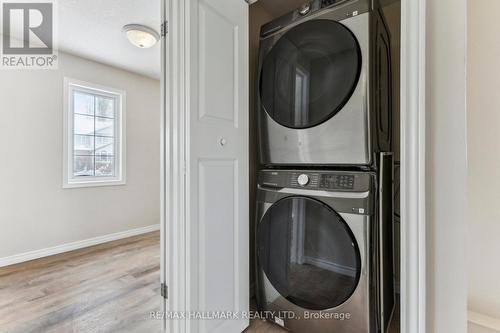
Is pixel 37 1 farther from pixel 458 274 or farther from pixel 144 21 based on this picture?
pixel 458 274

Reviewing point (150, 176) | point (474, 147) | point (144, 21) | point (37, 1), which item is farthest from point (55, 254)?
point (474, 147)

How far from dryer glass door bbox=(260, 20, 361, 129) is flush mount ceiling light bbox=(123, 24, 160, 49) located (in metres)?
1.47

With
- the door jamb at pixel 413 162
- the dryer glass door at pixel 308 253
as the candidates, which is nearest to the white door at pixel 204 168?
the dryer glass door at pixel 308 253

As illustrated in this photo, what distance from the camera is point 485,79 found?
842 millimetres

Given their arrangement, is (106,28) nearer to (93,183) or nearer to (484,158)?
(93,183)

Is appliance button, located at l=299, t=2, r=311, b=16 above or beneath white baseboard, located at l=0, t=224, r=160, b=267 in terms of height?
above

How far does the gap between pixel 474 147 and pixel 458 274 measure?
0.51m

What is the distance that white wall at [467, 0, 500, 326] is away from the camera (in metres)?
0.81

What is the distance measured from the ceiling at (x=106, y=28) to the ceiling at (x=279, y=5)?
865 millimetres

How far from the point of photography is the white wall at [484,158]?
81 centimetres

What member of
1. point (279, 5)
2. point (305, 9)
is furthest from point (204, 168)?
point (279, 5)

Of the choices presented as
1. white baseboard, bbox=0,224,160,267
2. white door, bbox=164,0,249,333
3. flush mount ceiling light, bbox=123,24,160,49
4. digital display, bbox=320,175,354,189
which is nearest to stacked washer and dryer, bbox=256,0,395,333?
digital display, bbox=320,175,354,189

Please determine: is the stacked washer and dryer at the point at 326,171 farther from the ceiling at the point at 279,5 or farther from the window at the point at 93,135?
the window at the point at 93,135

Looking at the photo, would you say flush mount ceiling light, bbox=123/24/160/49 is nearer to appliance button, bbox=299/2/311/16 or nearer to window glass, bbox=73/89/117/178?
window glass, bbox=73/89/117/178
